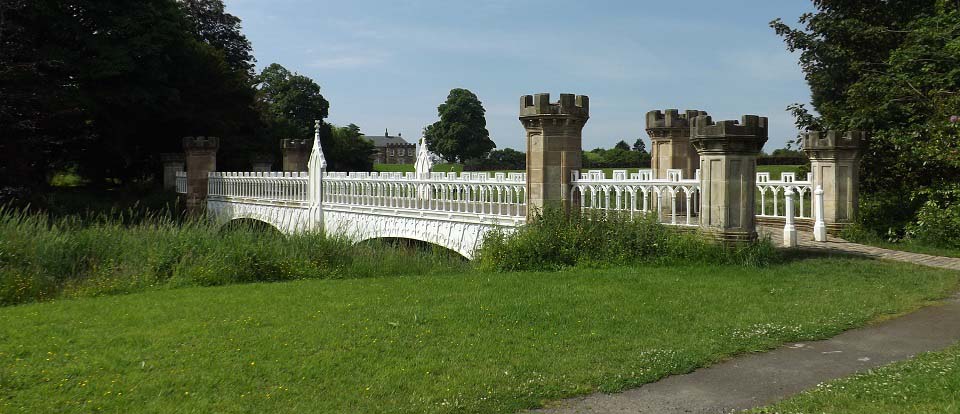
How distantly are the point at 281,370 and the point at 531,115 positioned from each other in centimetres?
840

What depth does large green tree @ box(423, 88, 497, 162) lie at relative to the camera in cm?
7231

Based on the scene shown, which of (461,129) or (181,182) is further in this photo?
(461,129)

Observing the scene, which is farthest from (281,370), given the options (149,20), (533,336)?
(149,20)

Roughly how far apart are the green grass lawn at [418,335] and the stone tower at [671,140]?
7780 millimetres

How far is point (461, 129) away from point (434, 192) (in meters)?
55.0

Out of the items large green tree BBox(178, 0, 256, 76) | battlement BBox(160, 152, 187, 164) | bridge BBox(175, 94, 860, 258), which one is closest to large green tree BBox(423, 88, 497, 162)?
large green tree BBox(178, 0, 256, 76)

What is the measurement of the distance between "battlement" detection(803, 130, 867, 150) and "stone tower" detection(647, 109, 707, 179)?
311cm

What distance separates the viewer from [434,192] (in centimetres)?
1731

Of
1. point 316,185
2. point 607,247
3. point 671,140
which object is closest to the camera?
point 607,247

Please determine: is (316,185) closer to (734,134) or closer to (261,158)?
(734,134)

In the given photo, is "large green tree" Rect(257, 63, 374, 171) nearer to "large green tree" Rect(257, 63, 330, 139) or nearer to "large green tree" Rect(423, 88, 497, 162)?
"large green tree" Rect(257, 63, 330, 139)

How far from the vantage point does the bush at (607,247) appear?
1038 cm

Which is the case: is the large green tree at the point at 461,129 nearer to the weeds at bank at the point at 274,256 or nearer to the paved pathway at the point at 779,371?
the weeds at bank at the point at 274,256

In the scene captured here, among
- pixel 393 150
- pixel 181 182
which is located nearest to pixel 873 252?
pixel 181 182
